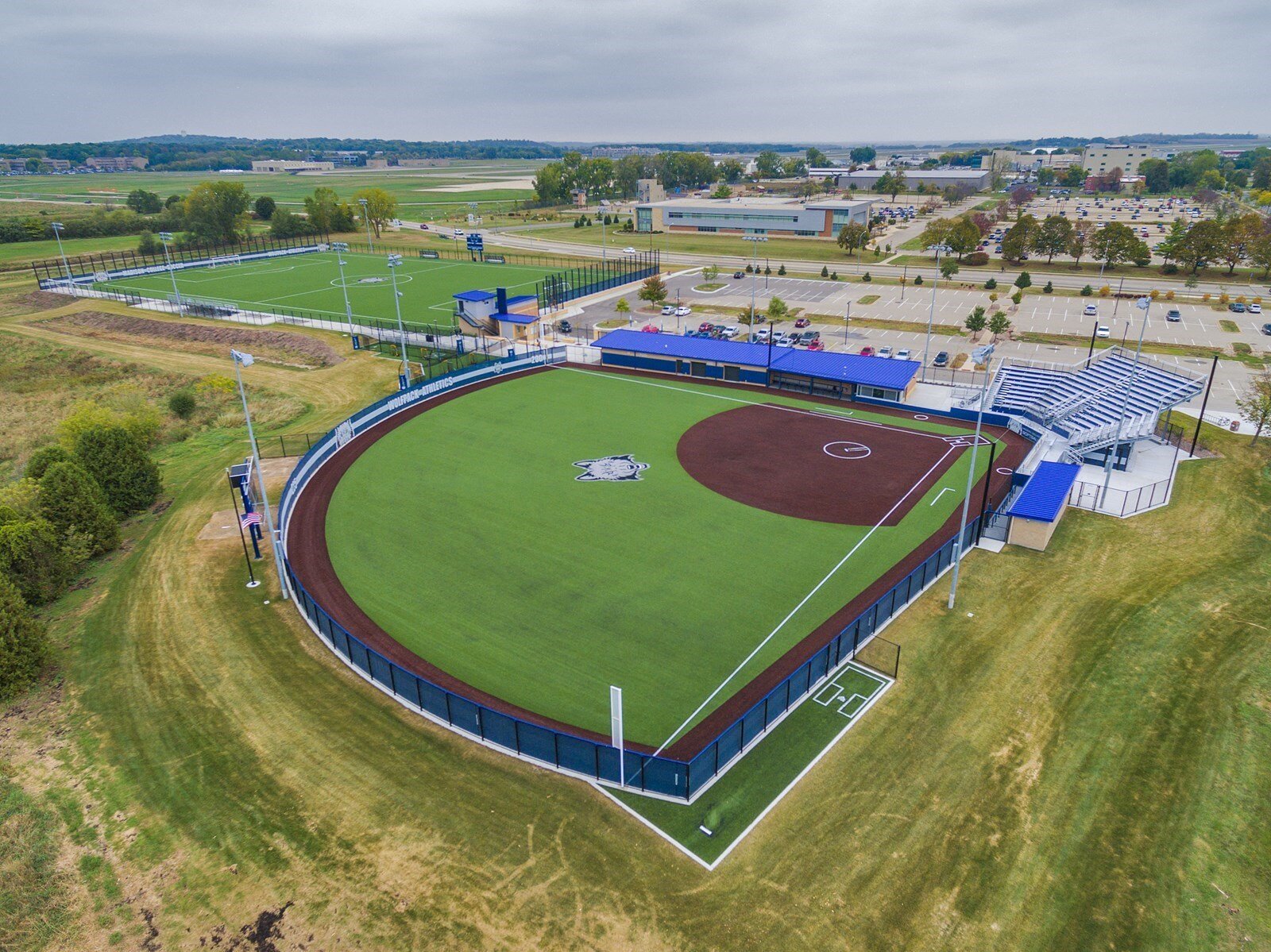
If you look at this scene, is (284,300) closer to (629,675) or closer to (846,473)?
(846,473)

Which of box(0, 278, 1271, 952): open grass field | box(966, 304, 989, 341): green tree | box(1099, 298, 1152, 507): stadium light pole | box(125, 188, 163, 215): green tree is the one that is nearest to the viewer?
box(0, 278, 1271, 952): open grass field

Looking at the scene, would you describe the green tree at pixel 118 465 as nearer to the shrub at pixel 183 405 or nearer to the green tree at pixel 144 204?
the shrub at pixel 183 405

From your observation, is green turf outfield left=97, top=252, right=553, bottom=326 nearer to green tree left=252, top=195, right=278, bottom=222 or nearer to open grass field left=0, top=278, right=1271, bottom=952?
green tree left=252, top=195, right=278, bottom=222

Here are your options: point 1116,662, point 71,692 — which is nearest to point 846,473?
point 1116,662

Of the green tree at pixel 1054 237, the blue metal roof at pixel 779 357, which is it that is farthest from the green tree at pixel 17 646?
the green tree at pixel 1054 237

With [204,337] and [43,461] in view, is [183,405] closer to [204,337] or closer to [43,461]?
[43,461]

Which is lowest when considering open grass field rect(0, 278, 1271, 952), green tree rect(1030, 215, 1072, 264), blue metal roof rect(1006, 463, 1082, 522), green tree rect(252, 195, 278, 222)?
open grass field rect(0, 278, 1271, 952)

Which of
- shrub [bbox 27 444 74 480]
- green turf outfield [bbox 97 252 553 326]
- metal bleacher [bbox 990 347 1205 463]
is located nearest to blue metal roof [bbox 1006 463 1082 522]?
metal bleacher [bbox 990 347 1205 463]

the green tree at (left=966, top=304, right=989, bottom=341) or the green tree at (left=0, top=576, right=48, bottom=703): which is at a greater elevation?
the green tree at (left=966, top=304, right=989, bottom=341)
